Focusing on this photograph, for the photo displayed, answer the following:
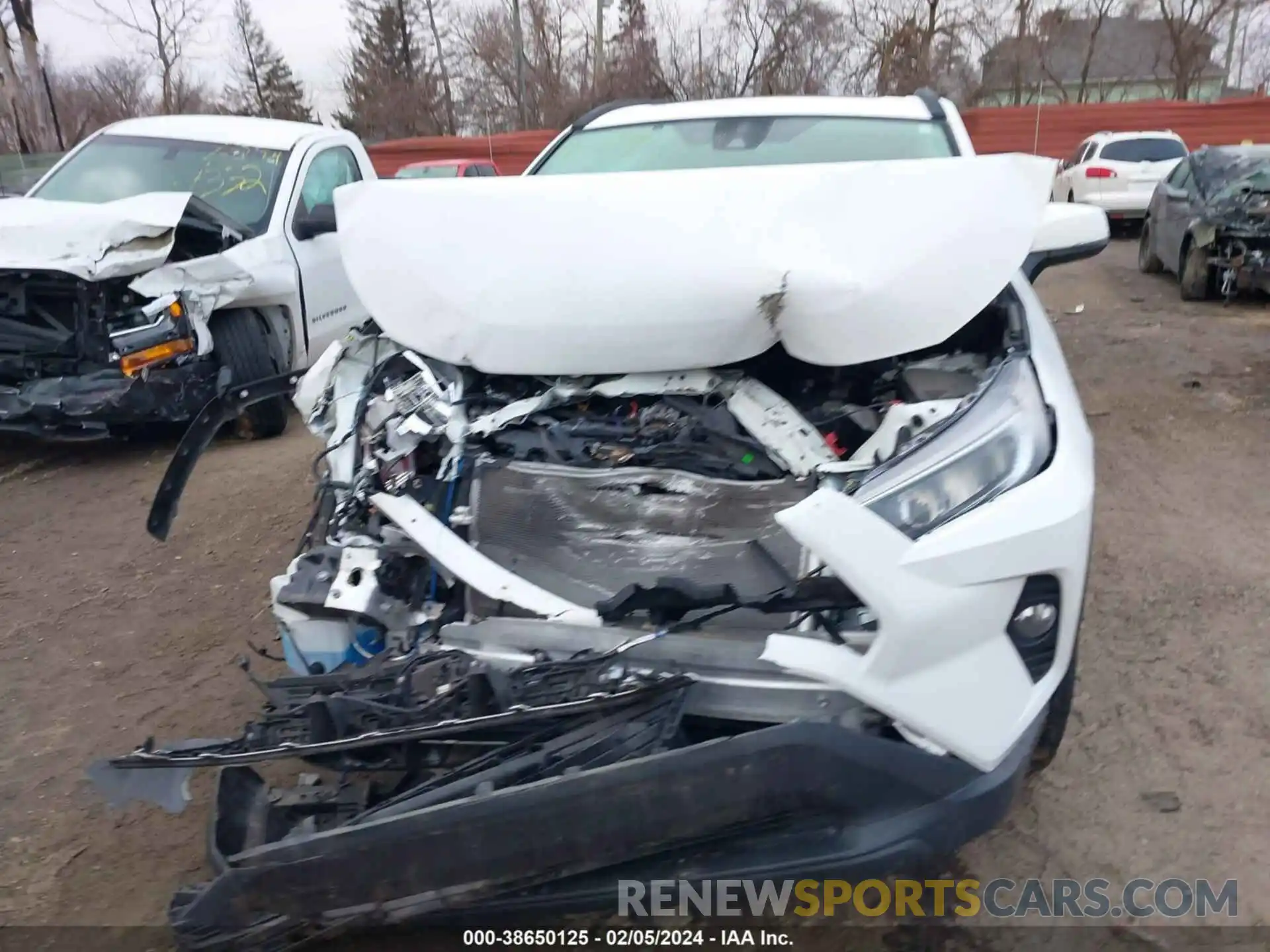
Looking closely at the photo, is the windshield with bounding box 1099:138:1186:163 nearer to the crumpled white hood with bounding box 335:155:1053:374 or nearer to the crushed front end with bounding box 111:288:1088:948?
the crumpled white hood with bounding box 335:155:1053:374

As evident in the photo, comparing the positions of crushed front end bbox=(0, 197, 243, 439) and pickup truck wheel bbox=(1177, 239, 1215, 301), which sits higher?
crushed front end bbox=(0, 197, 243, 439)

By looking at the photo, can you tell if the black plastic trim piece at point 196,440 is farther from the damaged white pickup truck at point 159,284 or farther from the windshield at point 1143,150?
the windshield at point 1143,150

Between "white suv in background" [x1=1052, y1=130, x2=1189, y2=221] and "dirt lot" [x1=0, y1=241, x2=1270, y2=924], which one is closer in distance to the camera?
"dirt lot" [x1=0, y1=241, x2=1270, y2=924]

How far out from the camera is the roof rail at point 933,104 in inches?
157

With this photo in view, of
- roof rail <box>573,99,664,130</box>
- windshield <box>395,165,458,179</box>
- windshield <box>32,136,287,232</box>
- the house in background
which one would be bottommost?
windshield <box>395,165,458,179</box>

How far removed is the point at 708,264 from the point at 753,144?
173 cm

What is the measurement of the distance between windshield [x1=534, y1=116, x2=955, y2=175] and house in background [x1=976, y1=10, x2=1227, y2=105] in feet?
106

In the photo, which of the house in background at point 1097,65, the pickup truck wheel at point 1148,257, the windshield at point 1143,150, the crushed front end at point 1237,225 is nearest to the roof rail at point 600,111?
the crushed front end at point 1237,225

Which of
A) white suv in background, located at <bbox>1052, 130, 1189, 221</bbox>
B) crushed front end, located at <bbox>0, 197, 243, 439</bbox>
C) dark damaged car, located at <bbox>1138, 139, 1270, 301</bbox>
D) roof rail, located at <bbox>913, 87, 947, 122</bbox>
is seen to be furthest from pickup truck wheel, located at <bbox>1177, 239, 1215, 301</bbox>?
crushed front end, located at <bbox>0, 197, 243, 439</bbox>

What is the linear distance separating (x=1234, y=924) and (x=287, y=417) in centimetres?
566

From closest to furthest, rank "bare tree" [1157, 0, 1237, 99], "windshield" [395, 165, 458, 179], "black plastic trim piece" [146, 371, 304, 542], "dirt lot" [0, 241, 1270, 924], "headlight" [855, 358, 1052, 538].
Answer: "headlight" [855, 358, 1052, 538], "dirt lot" [0, 241, 1270, 924], "black plastic trim piece" [146, 371, 304, 542], "windshield" [395, 165, 458, 179], "bare tree" [1157, 0, 1237, 99]

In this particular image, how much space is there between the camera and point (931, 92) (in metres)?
4.24

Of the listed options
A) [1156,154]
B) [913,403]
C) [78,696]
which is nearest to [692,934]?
[913,403]

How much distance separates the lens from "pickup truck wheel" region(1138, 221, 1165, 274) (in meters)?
10.8
